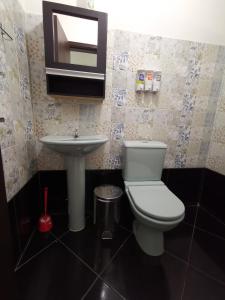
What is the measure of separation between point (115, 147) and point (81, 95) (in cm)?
58

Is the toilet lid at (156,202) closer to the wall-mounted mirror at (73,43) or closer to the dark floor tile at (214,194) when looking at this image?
the dark floor tile at (214,194)

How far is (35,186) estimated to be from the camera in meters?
1.41

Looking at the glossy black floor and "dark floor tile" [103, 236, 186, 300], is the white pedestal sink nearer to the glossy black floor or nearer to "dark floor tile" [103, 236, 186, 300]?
the glossy black floor

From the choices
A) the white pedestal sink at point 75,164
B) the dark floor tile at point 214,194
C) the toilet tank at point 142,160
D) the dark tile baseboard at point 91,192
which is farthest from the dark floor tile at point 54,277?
the dark floor tile at point 214,194

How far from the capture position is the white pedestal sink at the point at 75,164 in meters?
1.11

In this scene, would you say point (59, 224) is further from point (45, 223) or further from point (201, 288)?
point (201, 288)

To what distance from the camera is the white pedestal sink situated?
111 centimetres

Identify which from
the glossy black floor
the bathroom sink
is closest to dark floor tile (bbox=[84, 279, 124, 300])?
the glossy black floor

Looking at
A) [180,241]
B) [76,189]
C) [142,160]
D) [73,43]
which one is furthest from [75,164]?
[180,241]

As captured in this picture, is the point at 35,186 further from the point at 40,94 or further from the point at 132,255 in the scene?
the point at 132,255

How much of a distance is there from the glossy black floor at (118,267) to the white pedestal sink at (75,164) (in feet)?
0.56

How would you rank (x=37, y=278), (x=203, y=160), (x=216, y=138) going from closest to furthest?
(x=37, y=278)
(x=216, y=138)
(x=203, y=160)

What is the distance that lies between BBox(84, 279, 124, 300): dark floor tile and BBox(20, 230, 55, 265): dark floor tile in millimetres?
519

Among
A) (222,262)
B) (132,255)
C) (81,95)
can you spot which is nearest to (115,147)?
(81,95)
